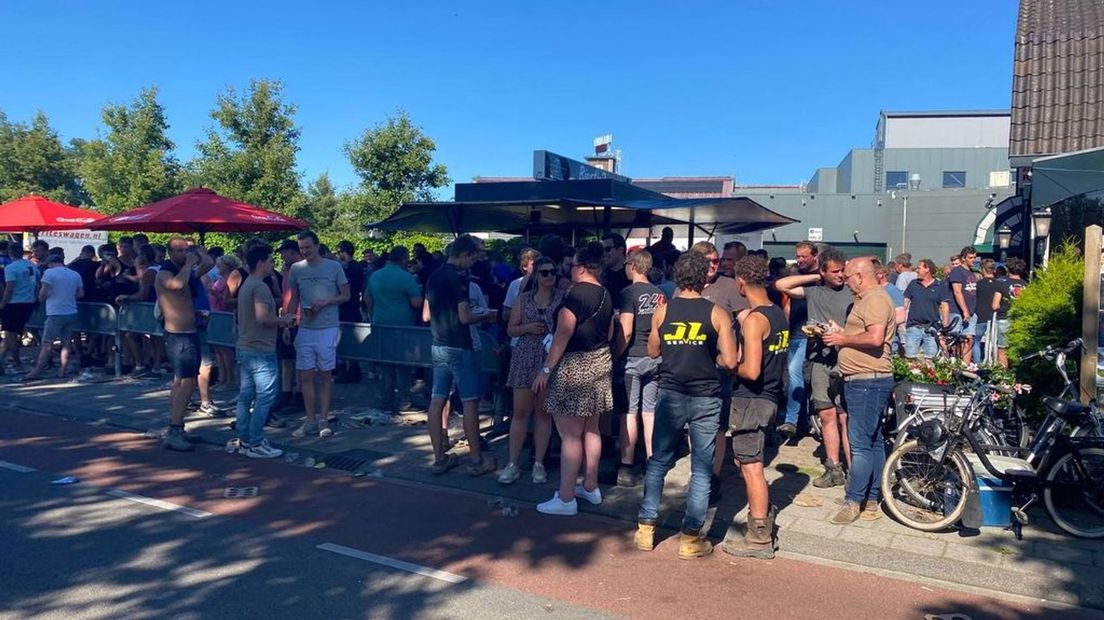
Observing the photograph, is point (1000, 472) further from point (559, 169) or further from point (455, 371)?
point (559, 169)

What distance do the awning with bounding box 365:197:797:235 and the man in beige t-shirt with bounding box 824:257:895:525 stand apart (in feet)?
13.2

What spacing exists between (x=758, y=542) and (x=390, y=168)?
85.9 ft

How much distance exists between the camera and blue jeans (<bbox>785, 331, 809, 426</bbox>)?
25.7 ft

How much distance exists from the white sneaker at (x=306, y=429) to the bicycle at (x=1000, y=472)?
17.9 feet

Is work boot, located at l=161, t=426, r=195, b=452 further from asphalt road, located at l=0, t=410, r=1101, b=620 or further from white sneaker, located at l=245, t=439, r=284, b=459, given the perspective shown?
asphalt road, located at l=0, t=410, r=1101, b=620

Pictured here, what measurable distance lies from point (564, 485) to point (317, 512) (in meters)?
1.84

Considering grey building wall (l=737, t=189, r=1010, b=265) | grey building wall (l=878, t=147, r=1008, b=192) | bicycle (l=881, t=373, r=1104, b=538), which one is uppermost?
grey building wall (l=878, t=147, r=1008, b=192)

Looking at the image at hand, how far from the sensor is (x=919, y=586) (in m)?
4.72

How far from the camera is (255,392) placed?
7.44 meters

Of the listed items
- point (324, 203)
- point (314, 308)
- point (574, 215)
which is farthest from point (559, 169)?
point (324, 203)

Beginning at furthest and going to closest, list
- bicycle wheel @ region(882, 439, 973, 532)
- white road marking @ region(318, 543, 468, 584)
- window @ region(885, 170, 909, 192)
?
window @ region(885, 170, 909, 192) → bicycle wheel @ region(882, 439, 973, 532) → white road marking @ region(318, 543, 468, 584)

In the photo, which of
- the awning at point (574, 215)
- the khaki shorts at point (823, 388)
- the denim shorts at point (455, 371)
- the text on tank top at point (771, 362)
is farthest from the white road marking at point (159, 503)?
the awning at point (574, 215)

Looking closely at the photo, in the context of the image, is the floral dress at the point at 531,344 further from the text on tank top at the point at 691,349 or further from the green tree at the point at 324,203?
the green tree at the point at 324,203

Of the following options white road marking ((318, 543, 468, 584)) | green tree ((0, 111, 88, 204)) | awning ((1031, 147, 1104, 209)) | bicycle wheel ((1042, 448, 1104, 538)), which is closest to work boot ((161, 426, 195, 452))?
white road marking ((318, 543, 468, 584))
